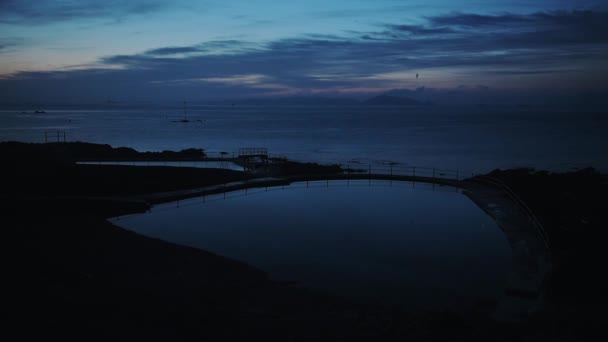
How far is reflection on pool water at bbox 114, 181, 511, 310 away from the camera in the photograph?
38.6ft

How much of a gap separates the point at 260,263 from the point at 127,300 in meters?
4.81

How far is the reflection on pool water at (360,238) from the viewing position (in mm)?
11758

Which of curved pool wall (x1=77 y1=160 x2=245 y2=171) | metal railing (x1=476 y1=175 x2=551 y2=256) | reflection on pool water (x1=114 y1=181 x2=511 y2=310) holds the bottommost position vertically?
reflection on pool water (x1=114 y1=181 x2=511 y2=310)

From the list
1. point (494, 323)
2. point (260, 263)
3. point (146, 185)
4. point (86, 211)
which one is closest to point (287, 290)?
point (260, 263)

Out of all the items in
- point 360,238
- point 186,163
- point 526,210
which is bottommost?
point 360,238

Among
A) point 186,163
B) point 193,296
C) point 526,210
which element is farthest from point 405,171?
point 193,296

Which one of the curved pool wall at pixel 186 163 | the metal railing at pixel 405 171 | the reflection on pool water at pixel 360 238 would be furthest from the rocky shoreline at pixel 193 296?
the metal railing at pixel 405 171

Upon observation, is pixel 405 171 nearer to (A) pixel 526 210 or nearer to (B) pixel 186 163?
(B) pixel 186 163

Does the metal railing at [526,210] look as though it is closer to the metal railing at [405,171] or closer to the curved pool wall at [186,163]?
the metal railing at [405,171]

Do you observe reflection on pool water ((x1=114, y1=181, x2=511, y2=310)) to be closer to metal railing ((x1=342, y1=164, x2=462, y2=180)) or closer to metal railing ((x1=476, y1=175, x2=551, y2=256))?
metal railing ((x1=476, y1=175, x2=551, y2=256))

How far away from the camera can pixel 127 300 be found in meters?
9.23

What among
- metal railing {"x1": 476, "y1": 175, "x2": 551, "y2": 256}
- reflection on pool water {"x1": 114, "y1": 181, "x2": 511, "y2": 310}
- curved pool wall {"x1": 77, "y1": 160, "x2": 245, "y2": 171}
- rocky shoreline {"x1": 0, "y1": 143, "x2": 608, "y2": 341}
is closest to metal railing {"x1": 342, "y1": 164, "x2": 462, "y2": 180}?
curved pool wall {"x1": 77, "y1": 160, "x2": 245, "y2": 171}

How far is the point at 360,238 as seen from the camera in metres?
16.5

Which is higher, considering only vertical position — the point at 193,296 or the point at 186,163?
the point at 186,163
